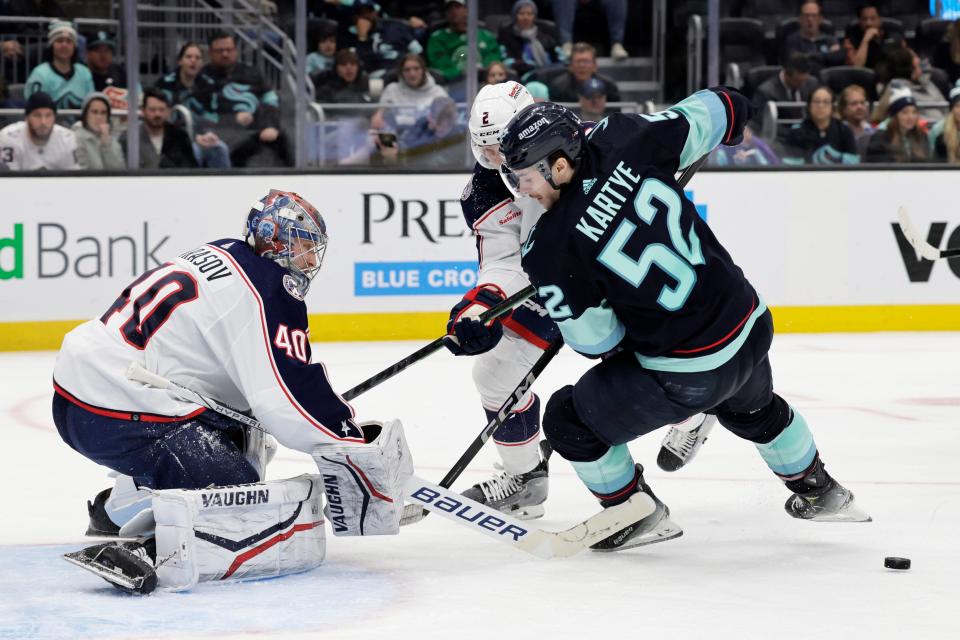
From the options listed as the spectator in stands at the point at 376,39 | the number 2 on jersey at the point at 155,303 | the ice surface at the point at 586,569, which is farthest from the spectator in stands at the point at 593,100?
the number 2 on jersey at the point at 155,303

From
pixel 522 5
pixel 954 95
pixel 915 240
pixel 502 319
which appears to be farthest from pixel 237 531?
pixel 954 95

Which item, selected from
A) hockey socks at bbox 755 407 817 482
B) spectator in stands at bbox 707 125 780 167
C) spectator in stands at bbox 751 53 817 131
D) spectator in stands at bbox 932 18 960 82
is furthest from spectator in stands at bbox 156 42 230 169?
hockey socks at bbox 755 407 817 482

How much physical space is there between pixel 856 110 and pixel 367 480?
5177mm

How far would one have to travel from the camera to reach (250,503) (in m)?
2.81

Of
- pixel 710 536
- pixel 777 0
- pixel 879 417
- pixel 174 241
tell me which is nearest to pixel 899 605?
pixel 710 536

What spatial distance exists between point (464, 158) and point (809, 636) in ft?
15.1

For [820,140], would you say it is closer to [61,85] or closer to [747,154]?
[747,154]

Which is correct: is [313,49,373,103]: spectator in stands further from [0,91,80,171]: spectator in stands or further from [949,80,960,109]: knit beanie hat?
[949,80,960,109]: knit beanie hat

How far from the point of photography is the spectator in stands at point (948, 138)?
7234mm

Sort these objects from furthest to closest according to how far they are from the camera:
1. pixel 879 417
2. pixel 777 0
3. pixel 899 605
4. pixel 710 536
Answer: pixel 777 0 → pixel 879 417 → pixel 710 536 → pixel 899 605

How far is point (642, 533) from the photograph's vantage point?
3158 mm

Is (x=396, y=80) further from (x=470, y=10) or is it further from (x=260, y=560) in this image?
(x=260, y=560)

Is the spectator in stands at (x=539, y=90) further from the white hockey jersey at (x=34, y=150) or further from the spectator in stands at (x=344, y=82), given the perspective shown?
the white hockey jersey at (x=34, y=150)

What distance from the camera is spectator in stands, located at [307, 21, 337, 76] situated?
682 centimetres
